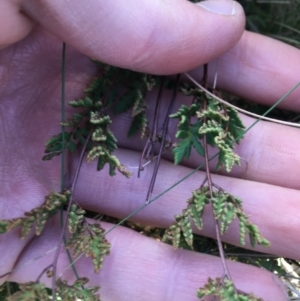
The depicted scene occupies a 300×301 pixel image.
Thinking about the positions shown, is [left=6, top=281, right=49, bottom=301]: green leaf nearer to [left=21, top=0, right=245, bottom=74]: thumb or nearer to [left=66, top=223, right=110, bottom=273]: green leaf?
[left=66, top=223, right=110, bottom=273]: green leaf

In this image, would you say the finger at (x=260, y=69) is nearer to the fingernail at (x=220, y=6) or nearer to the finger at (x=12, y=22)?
the fingernail at (x=220, y=6)

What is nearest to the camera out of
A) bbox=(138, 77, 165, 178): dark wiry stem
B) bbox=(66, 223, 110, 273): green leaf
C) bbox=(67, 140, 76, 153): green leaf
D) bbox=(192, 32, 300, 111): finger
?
bbox=(66, 223, 110, 273): green leaf

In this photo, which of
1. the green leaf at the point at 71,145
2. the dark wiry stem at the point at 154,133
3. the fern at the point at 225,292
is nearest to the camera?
the fern at the point at 225,292

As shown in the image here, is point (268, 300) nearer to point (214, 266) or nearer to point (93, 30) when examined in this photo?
point (214, 266)

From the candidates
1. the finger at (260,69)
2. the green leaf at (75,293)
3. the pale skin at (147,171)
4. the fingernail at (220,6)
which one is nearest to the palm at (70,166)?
the pale skin at (147,171)

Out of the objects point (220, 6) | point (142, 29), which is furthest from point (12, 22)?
point (220, 6)

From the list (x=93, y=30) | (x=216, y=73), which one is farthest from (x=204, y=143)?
(x=93, y=30)

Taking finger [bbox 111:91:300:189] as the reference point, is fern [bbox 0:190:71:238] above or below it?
below

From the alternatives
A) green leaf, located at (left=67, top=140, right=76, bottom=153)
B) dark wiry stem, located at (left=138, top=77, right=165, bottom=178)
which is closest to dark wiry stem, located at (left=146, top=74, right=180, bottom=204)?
dark wiry stem, located at (left=138, top=77, right=165, bottom=178)
